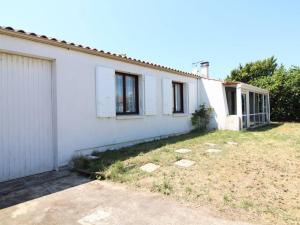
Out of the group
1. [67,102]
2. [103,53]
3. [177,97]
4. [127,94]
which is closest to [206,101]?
[177,97]

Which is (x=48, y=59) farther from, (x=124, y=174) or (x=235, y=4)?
(x=235, y=4)

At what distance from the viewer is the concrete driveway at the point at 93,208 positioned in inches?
132

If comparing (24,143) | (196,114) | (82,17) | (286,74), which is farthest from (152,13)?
(286,74)

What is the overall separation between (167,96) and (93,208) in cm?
747

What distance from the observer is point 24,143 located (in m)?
5.44

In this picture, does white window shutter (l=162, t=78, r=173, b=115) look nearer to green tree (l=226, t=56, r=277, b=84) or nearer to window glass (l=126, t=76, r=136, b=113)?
window glass (l=126, t=76, r=136, b=113)

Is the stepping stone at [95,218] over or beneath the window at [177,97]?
beneath

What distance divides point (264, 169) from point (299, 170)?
76 centimetres

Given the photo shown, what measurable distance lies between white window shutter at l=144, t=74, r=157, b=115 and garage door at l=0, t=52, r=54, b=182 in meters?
4.18

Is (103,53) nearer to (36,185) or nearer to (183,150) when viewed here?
(183,150)

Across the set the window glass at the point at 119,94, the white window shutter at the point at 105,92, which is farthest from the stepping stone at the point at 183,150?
the window glass at the point at 119,94

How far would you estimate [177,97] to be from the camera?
40.2 feet

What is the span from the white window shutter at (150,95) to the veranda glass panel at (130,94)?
18.8 inches

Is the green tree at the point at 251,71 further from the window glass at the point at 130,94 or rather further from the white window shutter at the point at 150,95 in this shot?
the window glass at the point at 130,94
